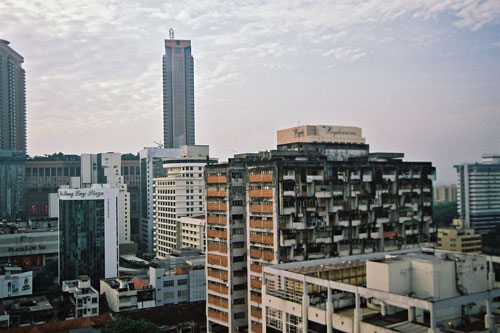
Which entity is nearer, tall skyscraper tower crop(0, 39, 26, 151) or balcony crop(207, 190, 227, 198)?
balcony crop(207, 190, 227, 198)

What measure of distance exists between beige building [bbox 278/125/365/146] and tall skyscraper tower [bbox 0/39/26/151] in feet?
427

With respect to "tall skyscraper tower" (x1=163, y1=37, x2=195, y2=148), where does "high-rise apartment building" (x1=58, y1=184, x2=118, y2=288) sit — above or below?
below

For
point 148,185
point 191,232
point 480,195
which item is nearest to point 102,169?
point 148,185

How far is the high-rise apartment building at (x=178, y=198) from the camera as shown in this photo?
8912cm

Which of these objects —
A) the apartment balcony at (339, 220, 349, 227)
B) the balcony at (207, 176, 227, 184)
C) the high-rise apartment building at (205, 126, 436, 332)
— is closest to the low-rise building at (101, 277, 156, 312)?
the high-rise apartment building at (205, 126, 436, 332)

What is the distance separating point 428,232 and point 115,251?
4486 cm

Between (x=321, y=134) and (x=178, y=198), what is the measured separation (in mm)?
45090

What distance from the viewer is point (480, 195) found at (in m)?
112

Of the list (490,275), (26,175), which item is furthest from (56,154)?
(490,275)

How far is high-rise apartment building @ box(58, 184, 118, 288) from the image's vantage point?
71000mm

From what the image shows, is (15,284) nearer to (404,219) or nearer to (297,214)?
(297,214)

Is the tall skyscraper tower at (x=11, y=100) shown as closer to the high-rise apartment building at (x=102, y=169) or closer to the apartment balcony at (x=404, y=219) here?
the high-rise apartment building at (x=102, y=169)

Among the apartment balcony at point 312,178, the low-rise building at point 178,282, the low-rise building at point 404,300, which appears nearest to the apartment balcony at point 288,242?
the apartment balcony at point 312,178

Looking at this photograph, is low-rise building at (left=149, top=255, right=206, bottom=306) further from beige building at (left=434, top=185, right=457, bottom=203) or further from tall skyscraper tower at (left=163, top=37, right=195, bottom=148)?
tall skyscraper tower at (left=163, top=37, right=195, bottom=148)
